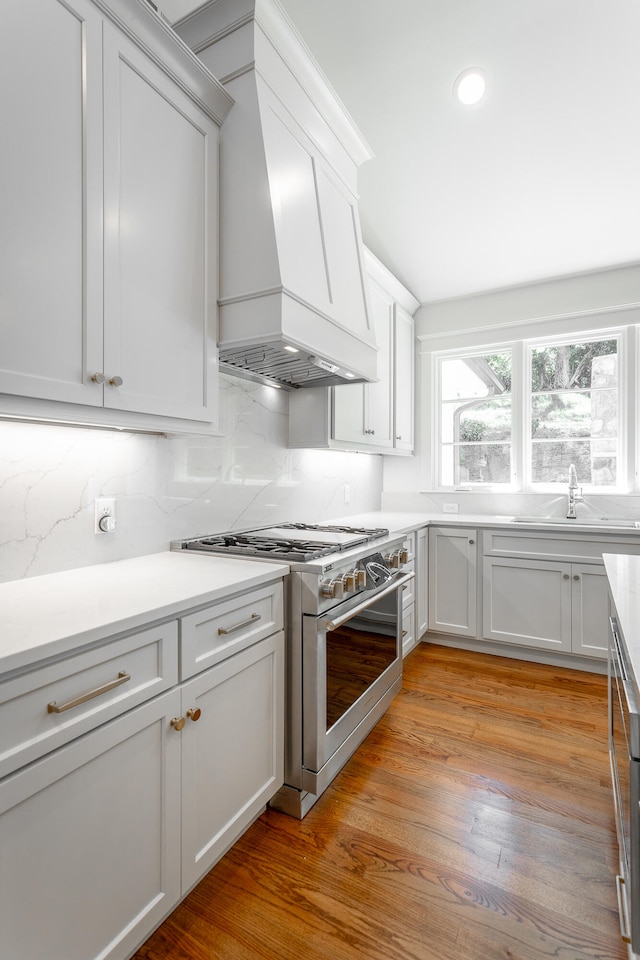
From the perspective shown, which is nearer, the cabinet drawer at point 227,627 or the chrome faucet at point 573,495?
the cabinet drawer at point 227,627

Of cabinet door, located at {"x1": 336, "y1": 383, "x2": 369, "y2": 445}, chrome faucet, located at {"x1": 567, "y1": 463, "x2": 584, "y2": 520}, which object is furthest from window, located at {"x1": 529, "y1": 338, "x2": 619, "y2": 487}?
cabinet door, located at {"x1": 336, "y1": 383, "x2": 369, "y2": 445}

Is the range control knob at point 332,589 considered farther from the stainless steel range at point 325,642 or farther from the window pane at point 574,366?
the window pane at point 574,366

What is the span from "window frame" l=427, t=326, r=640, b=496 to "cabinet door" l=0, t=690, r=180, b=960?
3.22 m

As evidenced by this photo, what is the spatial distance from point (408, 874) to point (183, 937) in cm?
68

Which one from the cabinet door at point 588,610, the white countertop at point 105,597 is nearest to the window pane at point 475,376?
the cabinet door at point 588,610

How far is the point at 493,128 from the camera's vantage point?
2.43m

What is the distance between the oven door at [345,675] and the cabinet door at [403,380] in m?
1.52

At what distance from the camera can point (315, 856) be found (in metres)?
1.54

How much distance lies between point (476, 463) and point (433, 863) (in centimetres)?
292

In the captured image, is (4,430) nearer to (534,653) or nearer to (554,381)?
(534,653)

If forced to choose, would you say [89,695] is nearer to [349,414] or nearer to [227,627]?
[227,627]

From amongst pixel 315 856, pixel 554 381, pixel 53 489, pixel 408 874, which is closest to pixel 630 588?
pixel 408 874

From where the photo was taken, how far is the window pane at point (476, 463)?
3.81 m

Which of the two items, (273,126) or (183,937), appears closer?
(183,937)
